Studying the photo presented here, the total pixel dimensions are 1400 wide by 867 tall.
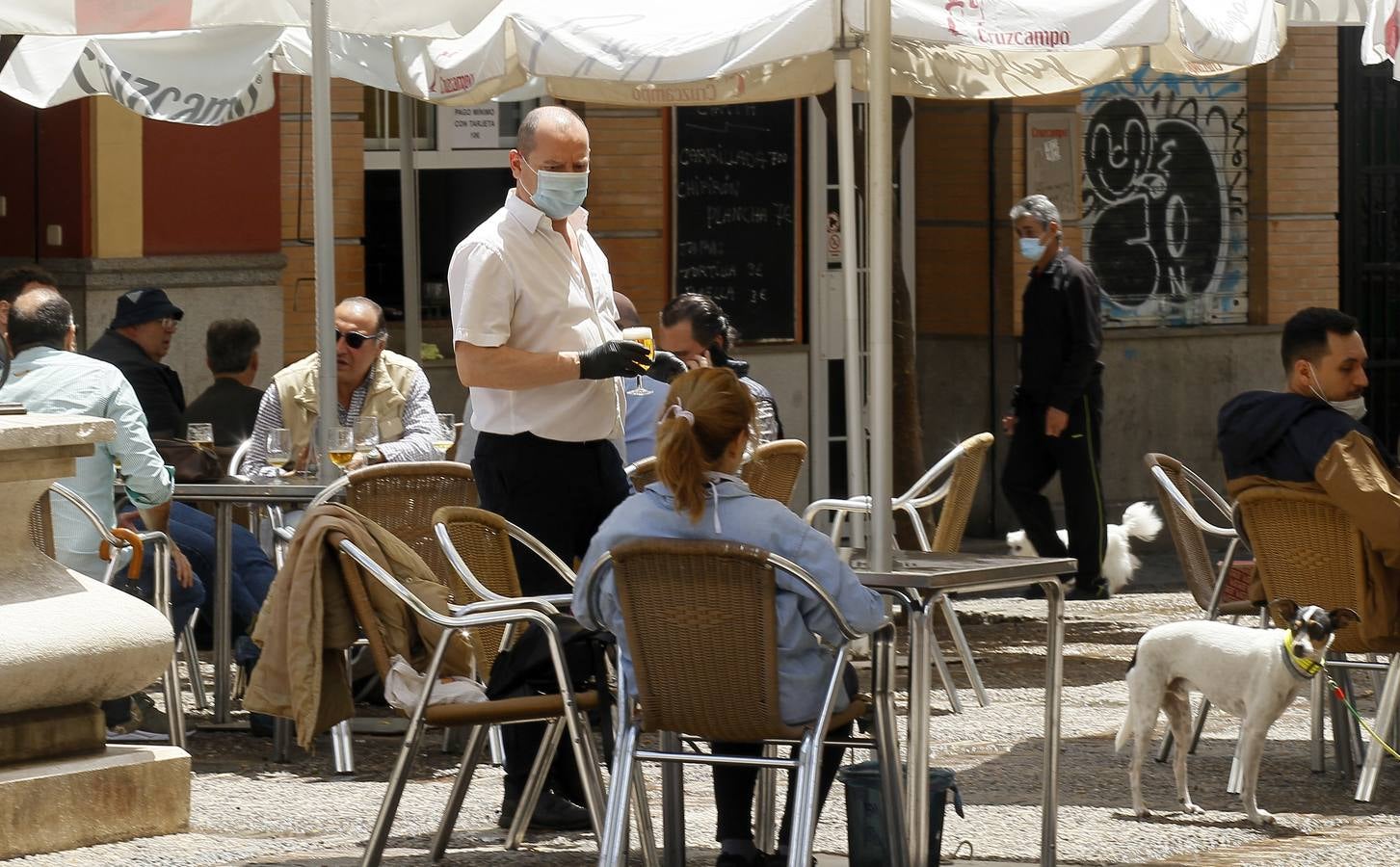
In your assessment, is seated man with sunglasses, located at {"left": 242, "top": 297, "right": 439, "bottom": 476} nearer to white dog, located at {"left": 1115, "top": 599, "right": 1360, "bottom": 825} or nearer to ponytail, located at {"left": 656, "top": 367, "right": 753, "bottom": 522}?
white dog, located at {"left": 1115, "top": 599, "right": 1360, "bottom": 825}

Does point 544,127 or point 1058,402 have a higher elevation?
point 544,127

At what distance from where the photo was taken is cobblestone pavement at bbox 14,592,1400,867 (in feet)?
19.9

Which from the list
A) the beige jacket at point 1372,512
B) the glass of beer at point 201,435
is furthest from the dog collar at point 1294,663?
the glass of beer at point 201,435

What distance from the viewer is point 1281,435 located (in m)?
6.84

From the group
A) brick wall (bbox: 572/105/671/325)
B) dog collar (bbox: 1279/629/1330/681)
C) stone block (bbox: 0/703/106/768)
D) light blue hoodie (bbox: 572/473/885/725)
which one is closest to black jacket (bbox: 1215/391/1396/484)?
dog collar (bbox: 1279/629/1330/681)

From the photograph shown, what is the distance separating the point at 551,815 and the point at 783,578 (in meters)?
1.56

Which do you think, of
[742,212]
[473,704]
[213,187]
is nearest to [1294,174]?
[742,212]

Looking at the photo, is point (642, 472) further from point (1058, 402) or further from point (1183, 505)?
point (1058, 402)

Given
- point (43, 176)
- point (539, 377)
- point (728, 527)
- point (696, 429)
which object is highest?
point (43, 176)

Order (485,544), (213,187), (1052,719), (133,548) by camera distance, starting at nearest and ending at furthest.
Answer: (1052,719)
(485,544)
(133,548)
(213,187)

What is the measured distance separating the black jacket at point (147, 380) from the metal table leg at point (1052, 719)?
4336mm

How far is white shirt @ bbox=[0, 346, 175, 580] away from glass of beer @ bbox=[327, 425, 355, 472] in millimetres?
622

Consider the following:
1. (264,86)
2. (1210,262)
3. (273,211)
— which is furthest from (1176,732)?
(1210,262)

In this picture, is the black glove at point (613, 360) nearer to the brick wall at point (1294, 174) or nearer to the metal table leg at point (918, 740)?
the metal table leg at point (918, 740)
